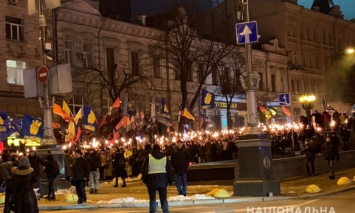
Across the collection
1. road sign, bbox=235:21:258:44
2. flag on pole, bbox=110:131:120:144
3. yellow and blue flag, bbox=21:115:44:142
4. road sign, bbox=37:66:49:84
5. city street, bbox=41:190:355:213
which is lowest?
city street, bbox=41:190:355:213

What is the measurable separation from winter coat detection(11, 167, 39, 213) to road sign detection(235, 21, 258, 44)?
945 centimetres

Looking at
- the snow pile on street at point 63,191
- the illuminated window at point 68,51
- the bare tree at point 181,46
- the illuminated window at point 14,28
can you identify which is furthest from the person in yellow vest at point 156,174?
the illuminated window at point 68,51

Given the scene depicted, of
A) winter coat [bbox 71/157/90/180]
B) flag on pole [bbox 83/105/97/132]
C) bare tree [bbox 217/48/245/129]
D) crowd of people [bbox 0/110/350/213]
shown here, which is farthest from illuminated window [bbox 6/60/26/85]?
winter coat [bbox 71/157/90/180]

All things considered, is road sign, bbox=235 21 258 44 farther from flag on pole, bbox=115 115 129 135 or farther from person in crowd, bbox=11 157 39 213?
flag on pole, bbox=115 115 129 135

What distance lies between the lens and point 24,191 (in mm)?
12625

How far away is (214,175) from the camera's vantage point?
27.7 m

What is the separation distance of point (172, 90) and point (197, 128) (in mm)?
3548

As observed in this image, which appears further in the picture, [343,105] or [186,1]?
[343,105]

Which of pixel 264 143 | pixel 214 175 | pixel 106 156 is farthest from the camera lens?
pixel 106 156

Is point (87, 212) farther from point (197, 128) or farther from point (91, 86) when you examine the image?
point (197, 128)

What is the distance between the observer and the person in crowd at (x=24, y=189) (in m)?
12.5

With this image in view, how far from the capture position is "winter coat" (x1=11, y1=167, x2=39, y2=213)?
12.5m

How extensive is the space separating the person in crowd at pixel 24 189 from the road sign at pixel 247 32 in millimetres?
9415

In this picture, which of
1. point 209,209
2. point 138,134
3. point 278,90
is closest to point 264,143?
point 209,209
